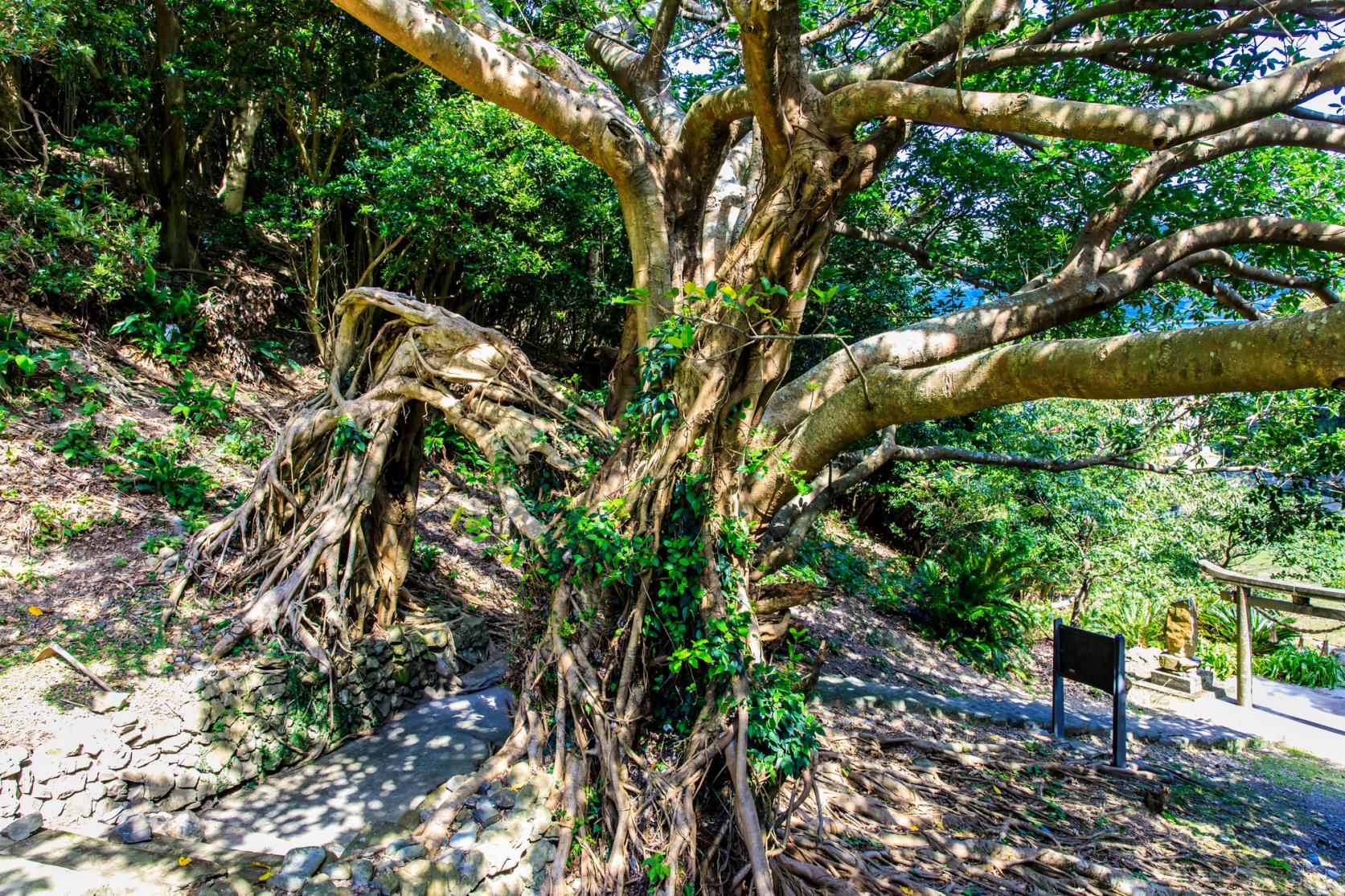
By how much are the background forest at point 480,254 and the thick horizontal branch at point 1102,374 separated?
9.13 ft

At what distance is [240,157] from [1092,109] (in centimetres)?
1239

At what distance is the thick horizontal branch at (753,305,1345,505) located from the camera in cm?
238

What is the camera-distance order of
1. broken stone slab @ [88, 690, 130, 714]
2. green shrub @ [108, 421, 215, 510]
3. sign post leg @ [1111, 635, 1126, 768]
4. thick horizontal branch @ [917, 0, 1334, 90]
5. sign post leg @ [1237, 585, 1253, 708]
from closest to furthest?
broken stone slab @ [88, 690, 130, 714]
thick horizontal branch @ [917, 0, 1334, 90]
sign post leg @ [1111, 635, 1126, 768]
green shrub @ [108, 421, 215, 510]
sign post leg @ [1237, 585, 1253, 708]

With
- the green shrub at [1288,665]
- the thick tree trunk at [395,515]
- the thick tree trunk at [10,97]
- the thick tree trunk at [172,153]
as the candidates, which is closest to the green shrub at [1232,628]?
the green shrub at [1288,665]

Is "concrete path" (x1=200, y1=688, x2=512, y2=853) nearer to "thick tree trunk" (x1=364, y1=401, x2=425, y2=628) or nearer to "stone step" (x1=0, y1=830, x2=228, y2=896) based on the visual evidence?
"stone step" (x1=0, y1=830, x2=228, y2=896)

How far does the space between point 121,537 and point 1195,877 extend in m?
8.28

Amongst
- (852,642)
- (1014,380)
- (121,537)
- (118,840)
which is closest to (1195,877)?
(1014,380)

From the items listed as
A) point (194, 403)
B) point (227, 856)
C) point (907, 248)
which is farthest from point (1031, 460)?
point (194, 403)

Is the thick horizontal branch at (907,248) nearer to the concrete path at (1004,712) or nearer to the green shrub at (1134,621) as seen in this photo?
the concrete path at (1004,712)

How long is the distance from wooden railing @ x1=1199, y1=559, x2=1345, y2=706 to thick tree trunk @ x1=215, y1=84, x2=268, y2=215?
14716 millimetres

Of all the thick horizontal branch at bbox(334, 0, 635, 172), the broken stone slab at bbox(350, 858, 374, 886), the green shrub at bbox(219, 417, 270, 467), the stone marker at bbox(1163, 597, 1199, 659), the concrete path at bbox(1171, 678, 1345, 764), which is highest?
the thick horizontal branch at bbox(334, 0, 635, 172)

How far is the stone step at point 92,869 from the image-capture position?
10.7 feet

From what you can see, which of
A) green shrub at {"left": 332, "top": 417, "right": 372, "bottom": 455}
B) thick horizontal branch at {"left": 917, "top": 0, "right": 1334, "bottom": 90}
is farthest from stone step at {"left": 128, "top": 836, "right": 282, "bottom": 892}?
thick horizontal branch at {"left": 917, "top": 0, "right": 1334, "bottom": 90}

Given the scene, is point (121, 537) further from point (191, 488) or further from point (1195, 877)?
point (1195, 877)
